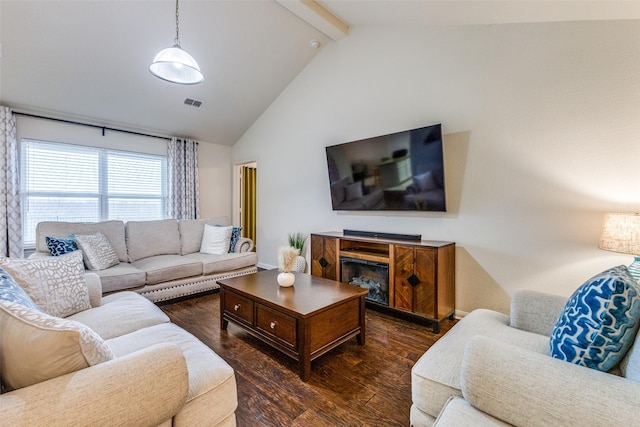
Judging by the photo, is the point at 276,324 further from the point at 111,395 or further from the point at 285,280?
the point at 111,395

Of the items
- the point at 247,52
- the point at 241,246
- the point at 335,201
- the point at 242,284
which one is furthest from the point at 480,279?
the point at 247,52

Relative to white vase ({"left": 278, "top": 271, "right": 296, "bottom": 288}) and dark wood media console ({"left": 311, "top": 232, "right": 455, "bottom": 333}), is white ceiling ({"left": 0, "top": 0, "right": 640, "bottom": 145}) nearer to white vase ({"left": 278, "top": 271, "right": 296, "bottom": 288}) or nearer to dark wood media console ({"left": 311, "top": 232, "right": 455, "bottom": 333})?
dark wood media console ({"left": 311, "top": 232, "right": 455, "bottom": 333})

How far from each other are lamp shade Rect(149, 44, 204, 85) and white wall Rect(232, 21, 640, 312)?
2.02 meters

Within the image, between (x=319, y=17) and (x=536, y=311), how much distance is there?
3540 mm

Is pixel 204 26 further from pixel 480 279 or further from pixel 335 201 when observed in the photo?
pixel 480 279

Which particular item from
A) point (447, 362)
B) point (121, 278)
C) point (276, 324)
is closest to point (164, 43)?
point (121, 278)

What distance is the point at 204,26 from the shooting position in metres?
3.23

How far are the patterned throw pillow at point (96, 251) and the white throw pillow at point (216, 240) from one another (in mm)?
1053

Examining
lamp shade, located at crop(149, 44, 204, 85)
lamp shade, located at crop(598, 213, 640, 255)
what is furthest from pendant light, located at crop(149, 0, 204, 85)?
lamp shade, located at crop(598, 213, 640, 255)

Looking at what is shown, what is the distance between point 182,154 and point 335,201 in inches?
124

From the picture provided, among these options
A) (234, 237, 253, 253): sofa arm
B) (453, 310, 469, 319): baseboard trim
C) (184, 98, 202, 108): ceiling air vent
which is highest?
(184, 98, 202, 108): ceiling air vent

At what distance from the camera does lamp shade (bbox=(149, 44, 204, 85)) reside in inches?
82.4

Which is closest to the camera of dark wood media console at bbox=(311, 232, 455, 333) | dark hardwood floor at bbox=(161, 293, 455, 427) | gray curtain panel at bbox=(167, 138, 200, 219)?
dark hardwood floor at bbox=(161, 293, 455, 427)

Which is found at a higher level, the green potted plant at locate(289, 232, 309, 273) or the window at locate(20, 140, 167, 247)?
the window at locate(20, 140, 167, 247)
